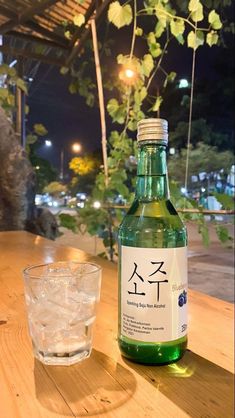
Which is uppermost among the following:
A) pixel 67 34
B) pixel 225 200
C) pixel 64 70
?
pixel 67 34

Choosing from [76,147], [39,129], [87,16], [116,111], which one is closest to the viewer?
[87,16]

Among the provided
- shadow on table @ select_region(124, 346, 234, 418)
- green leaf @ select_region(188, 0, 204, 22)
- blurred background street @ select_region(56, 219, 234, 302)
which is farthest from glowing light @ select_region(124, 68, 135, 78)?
shadow on table @ select_region(124, 346, 234, 418)

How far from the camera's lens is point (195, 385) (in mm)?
383

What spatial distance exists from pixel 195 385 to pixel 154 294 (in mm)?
102

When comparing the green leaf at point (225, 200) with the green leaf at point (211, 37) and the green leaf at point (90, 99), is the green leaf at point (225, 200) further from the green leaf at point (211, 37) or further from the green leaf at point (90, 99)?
the green leaf at point (90, 99)

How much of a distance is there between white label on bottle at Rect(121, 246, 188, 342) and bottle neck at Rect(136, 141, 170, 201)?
0.06 metres

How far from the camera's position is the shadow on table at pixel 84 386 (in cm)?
33

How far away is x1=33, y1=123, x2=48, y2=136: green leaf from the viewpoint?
204cm

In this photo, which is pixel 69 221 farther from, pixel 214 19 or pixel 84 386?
pixel 84 386

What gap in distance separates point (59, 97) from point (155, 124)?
204 cm

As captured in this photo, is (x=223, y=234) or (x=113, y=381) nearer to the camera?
(x=113, y=381)

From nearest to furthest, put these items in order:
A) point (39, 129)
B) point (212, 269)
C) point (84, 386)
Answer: point (84, 386) → point (39, 129) → point (212, 269)

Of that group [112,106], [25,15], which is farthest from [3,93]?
[112,106]

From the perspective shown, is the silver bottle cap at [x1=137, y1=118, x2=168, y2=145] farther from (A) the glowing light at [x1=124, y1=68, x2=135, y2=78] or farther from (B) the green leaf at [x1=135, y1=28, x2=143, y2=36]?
(A) the glowing light at [x1=124, y1=68, x2=135, y2=78]
